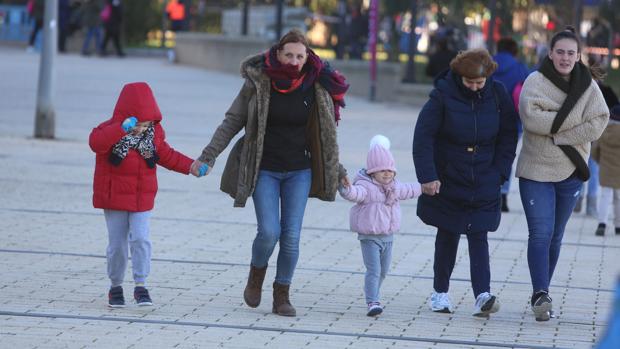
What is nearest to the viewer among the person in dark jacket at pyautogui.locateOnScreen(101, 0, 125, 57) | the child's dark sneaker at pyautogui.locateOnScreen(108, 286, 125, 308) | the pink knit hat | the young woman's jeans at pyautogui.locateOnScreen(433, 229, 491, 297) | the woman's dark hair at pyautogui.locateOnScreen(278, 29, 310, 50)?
the woman's dark hair at pyautogui.locateOnScreen(278, 29, 310, 50)

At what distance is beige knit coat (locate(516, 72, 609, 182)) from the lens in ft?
25.0

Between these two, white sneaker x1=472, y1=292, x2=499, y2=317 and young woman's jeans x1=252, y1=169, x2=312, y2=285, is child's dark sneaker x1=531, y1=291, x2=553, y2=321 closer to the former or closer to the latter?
white sneaker x1=472, y1=292, x2=499, y2=317

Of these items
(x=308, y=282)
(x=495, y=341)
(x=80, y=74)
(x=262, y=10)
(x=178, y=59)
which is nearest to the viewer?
(x=495, y=341)

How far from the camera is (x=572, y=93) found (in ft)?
25.0

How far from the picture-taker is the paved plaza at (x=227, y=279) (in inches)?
273

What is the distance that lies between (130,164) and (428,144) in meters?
1.58

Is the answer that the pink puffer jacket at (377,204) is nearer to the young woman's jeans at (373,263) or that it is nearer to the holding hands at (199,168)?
the young woman's jeans at (373,263)

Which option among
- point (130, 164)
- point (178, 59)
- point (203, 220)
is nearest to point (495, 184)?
point (130, 164)

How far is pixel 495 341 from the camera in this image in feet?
22.9

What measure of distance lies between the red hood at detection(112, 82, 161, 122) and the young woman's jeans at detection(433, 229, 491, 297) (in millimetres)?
1725

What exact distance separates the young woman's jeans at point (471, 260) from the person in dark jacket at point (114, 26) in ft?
83.6

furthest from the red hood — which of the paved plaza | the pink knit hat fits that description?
the pink knit hat

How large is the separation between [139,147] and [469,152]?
1754mm

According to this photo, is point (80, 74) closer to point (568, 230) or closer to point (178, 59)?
point (178, 59)
